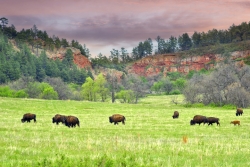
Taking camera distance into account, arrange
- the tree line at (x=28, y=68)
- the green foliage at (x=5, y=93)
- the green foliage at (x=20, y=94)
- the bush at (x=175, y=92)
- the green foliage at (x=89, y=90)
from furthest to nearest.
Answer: the bush at (x=175, y=92) < the tree line at (x=28, y=68) < the green foliage at (x=89, y=90) < the green foliage at (x=20, y=94) < the green foliage at (x=5, y=93)

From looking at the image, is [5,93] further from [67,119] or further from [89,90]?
[67,119]

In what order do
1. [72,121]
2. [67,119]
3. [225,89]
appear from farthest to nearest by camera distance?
[225,89], [67,119], [72,121]

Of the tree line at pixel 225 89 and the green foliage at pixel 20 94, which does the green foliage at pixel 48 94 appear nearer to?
the green foliage at pixel 20 94

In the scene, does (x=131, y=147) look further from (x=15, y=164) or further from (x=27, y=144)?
(x=15, y=164)

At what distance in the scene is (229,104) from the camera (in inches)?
3280

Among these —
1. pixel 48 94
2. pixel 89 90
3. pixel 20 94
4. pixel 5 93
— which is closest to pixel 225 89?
pixel 89 90

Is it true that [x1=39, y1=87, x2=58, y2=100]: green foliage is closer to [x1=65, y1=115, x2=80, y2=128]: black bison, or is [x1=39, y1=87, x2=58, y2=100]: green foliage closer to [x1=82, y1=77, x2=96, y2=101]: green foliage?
[x1=82, y1=77, x2=96, y2=101]: green foliage

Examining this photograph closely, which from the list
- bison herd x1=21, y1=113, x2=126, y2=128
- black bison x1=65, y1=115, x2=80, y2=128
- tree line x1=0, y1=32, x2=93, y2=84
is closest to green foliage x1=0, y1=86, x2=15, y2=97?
tree line x1=0, y1=32, x2=93, y2=84

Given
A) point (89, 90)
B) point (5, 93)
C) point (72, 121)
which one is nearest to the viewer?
point (72, 121)

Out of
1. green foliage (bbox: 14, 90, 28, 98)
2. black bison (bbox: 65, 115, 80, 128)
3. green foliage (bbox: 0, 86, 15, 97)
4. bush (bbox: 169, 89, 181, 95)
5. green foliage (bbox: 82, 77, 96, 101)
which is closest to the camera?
black bison (bbox: 65, 115, 80, 128)

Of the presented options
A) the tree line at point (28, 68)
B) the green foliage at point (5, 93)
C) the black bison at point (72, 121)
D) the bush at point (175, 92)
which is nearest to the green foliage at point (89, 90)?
the green foliage at point (5, 93)

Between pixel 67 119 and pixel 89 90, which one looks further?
pixel 89 90

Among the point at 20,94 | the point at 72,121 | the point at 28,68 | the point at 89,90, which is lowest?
the point at 72,121

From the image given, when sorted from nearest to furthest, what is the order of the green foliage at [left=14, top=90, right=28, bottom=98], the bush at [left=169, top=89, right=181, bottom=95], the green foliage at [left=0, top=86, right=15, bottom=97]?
the green foliage at [left=0, top=86, right=15, bottom=97]
the green foliage at [left=14, top=90, right=28, bottom=98]
the bush at [left=169, top=89, right=181, bottom=95]
